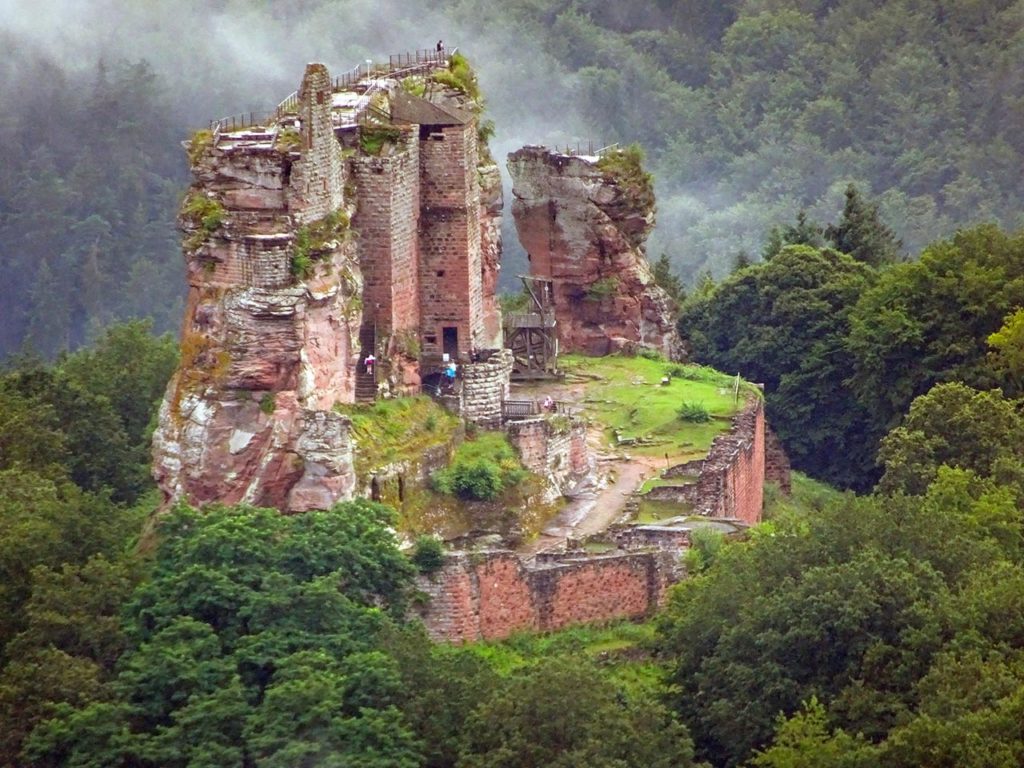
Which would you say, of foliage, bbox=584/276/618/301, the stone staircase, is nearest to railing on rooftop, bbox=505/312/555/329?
foliage, bbox=584/276/618/301

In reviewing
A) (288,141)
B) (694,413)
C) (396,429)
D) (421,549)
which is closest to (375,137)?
(288,141)

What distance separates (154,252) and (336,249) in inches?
2090

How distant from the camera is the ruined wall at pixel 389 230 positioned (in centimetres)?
6831

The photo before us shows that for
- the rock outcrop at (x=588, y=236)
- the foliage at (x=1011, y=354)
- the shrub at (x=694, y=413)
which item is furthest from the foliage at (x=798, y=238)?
the shrub at (x=694, y=413)

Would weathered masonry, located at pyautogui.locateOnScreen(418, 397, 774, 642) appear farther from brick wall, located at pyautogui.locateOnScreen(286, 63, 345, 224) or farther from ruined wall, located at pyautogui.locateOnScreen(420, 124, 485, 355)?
brick wall, located at pyautogui.locateOnScreen(286, 63, 345, 224)

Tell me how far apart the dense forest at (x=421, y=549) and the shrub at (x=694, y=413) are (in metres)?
2.89

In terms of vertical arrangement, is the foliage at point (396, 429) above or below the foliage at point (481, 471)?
above

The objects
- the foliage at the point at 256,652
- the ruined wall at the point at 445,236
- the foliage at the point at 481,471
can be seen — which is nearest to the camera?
the foliage at the point at 256,652

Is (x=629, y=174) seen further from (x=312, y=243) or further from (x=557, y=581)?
(x=557, y=581)

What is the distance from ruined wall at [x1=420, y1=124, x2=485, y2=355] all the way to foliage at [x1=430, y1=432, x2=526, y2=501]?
2917 millimetres

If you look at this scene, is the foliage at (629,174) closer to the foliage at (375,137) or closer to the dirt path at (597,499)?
the dirt path at (597,499)

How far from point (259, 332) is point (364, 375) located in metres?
4.00

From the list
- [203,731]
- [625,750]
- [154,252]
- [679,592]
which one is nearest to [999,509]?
[679,592]

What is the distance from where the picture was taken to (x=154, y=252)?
118250 mm
